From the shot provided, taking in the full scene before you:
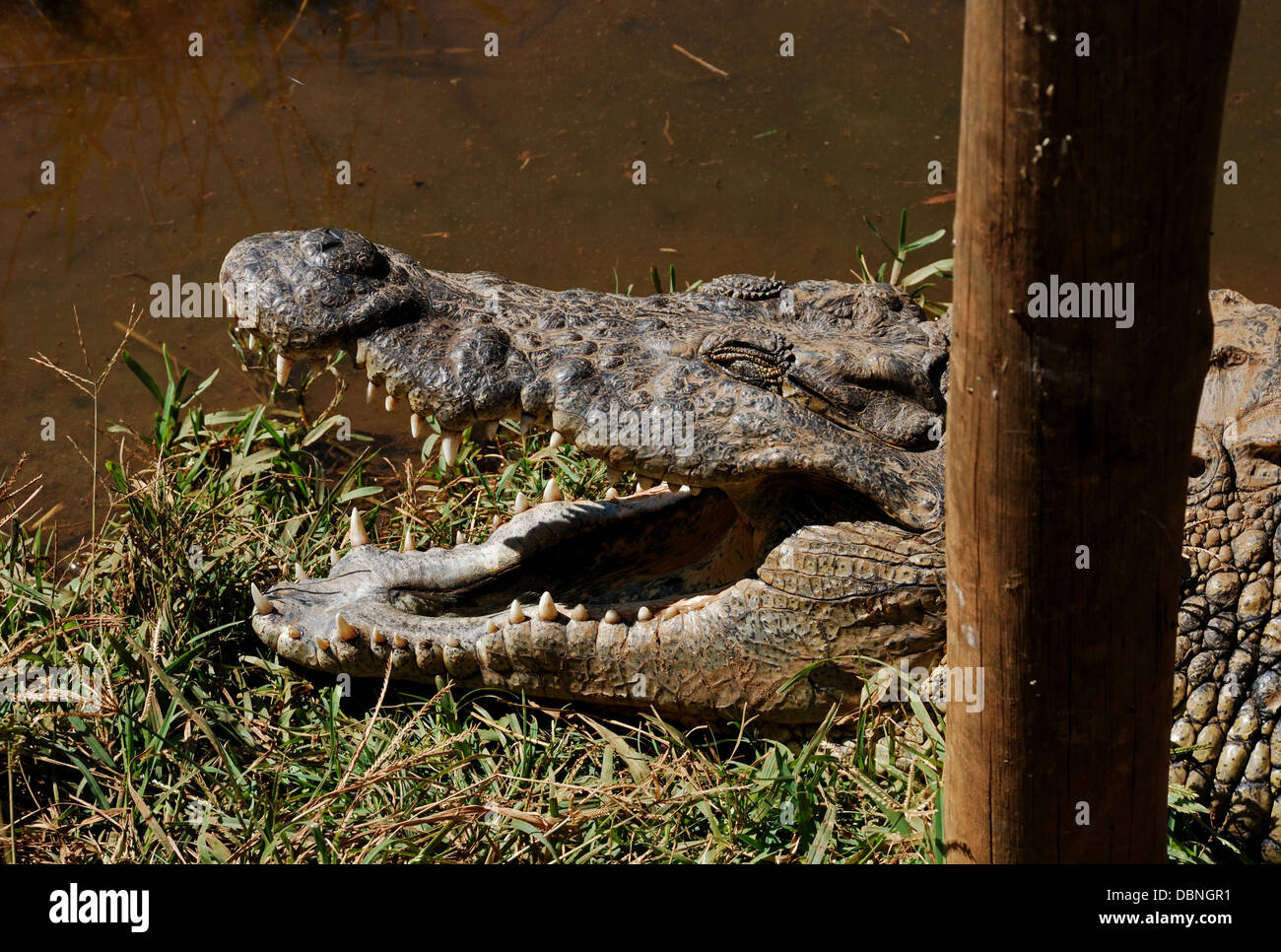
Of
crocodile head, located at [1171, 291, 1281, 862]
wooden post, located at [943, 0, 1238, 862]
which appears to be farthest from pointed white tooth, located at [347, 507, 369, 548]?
crocodile head, located at [1171, 291, 1281, 862]

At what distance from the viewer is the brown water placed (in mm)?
5629

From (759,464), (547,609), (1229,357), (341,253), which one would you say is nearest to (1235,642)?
(1229,357)

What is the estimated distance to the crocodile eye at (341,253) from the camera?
312 cm

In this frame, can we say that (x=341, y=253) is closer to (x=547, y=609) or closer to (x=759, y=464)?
(x=547, y=609)

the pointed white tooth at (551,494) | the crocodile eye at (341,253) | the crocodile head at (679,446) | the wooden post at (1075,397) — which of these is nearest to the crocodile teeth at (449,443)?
the crocodile head at (679,446)

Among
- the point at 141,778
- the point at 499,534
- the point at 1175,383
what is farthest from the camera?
the point at 499,534

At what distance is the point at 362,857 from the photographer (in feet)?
10.1

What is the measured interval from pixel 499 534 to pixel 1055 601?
202 centimetres

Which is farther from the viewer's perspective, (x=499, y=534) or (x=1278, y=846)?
(x=499, y=534)

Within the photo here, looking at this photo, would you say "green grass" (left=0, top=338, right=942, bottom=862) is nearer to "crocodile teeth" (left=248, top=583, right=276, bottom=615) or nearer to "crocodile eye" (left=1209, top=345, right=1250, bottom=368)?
"crocodile teeth" (left=248, top=583, right=276, bottom=615)

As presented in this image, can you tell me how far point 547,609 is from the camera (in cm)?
336

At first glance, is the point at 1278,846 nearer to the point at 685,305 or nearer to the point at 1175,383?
the point at 1175,383
